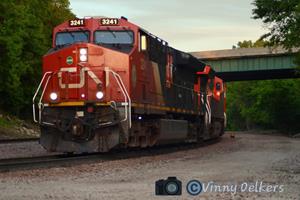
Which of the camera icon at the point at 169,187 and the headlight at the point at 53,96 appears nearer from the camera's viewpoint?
the camera icon at the point at 169,187

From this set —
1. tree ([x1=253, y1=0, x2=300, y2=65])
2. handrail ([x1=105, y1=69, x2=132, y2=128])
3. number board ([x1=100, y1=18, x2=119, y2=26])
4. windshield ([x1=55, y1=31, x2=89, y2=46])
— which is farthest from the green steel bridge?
handrail ([x1=105, y1=69, x2=132, y2=128])

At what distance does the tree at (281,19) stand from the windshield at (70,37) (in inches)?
301

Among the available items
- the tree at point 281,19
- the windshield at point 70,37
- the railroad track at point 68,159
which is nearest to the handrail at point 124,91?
the railroad track at point 68,159

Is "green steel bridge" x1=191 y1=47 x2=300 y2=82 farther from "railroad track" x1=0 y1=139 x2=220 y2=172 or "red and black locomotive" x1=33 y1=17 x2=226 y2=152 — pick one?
"red and black locomotive" x1=33 y1=17 x2=226 y2=152

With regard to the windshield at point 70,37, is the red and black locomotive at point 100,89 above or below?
below

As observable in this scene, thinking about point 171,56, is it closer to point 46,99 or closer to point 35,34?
point 46,99

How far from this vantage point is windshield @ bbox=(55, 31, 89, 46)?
19203 mm

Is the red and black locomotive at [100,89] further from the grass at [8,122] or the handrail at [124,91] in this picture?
the grass at [8,122]

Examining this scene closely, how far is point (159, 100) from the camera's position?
21781 mm

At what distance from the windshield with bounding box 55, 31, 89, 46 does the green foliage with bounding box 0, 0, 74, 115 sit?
22.9m

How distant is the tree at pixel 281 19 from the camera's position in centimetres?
2131

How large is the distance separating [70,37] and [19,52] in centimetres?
2461

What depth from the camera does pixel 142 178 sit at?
12.7 meters

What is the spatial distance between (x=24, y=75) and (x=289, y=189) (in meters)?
38.6
